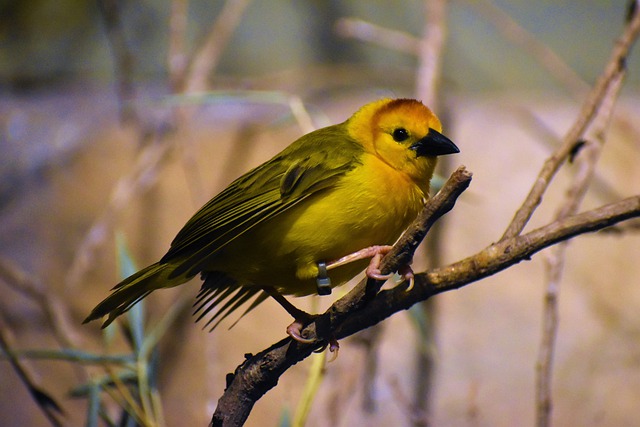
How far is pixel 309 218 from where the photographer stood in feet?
5.38

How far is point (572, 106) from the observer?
2984 millimetres

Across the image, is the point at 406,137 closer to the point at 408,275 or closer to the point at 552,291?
the point at 408,275

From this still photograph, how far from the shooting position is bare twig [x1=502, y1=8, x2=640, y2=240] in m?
1.56

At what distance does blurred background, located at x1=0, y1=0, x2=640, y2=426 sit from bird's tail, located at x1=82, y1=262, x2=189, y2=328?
43.2 inches

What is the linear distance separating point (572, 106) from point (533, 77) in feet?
0.67

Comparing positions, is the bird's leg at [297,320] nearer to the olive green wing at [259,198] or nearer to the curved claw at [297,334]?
the curved claw at [297,334]

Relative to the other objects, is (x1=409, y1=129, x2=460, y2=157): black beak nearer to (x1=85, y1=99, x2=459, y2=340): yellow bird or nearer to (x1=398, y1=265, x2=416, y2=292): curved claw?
(x1=85, y1=99, x2=459, y2=340): yellow bird

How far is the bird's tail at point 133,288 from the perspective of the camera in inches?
63.5

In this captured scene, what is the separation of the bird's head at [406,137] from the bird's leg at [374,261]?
26cm

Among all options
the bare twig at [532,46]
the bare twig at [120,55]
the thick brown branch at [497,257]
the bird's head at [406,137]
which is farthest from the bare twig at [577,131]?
the bare twig at [120,55]

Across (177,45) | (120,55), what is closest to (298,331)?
(177,45)

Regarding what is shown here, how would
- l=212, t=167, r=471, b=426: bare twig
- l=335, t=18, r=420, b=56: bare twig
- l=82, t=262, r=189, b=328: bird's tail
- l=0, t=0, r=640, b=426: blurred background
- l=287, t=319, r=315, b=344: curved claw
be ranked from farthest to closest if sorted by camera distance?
l=335, t=18, r=420, b=56: bare twig, l=0, t=0, r=640, b=426: blurred background, l=82, t=262, r=189, b=328: bird's tail, l=287, t=319, r=315, b=344: curved claw, l=212, t=167, r=471, b=426: bare twig

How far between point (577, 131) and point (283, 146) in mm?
1469

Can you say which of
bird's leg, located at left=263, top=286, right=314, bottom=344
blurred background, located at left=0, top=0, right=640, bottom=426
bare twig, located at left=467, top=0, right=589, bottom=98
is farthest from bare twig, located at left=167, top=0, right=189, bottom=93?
bird's leg, located at left=263, top=286, right=314, bottom=344
